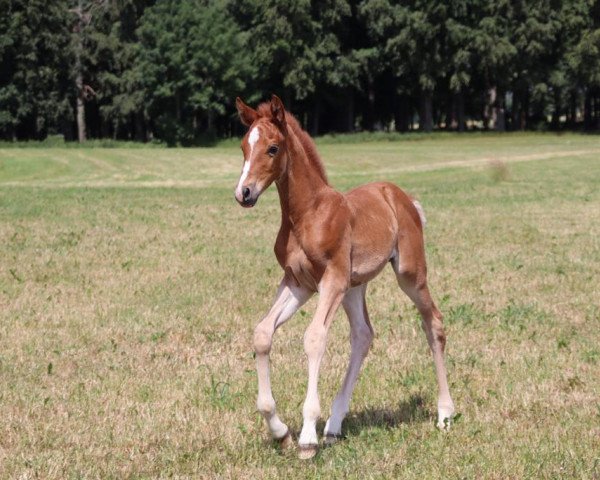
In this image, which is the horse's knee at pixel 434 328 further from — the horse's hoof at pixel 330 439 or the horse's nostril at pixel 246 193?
the horse's nostril at pixel 246 193

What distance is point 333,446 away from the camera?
6320 mm

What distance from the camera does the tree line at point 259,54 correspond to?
253 feet

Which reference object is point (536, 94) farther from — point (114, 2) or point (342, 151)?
point (114, 2)

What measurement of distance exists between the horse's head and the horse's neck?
0.10 m

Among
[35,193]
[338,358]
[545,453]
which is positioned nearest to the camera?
[545,453]

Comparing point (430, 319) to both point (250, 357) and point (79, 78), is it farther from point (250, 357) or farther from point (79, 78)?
point (79, 78)

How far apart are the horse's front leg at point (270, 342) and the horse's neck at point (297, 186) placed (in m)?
0.45

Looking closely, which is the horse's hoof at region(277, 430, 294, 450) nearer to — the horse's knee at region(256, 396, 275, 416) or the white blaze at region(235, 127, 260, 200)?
the horse's knee at region(256, 396, 275, 416)

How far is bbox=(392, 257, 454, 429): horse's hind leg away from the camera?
7.01 m

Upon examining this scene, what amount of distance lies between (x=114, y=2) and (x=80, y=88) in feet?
27.9

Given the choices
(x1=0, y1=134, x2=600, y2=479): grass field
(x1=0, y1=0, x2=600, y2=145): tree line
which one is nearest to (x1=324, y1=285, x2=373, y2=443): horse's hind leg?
(x1=0, y1=134, x2=600, y2=479): grass field

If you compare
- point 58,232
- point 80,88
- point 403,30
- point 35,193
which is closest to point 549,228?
point 58,232

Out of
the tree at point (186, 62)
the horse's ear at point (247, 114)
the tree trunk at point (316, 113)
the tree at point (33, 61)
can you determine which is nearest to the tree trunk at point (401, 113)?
the tree trunk at point (316, 113)

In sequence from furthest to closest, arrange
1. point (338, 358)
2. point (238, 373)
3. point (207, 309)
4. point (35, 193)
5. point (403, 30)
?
point (403, 30) → point (35, 193) → point (207, 309) → point (338, 358) → point (238, 373)
